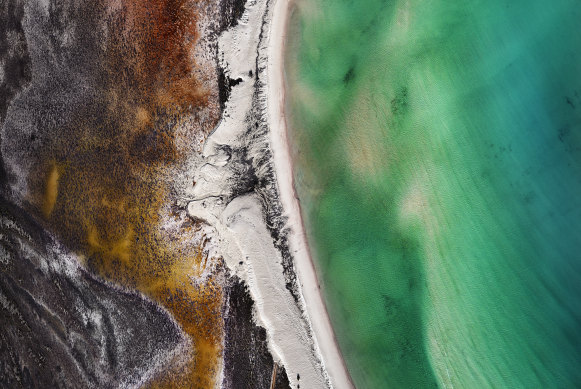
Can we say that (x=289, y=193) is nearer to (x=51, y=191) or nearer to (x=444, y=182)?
(x=444, y=182)

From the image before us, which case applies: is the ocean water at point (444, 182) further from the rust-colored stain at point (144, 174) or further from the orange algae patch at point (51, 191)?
the orange algae patch at point (51, 191)

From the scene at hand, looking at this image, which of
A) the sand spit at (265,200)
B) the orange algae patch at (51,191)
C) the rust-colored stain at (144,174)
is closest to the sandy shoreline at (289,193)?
the sand spit at (265,200)

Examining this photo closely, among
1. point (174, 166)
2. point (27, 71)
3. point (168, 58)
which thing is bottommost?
point (174, 166)

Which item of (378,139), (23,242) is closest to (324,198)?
(378,139)

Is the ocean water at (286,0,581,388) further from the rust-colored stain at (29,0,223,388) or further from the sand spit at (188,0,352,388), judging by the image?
the rust-colored stain at (29,0,223,388)

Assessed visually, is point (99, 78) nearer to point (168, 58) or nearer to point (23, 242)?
point (168, 58)

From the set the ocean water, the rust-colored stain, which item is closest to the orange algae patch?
the rust-colored stain
